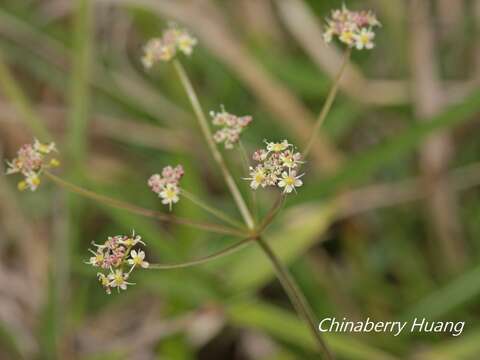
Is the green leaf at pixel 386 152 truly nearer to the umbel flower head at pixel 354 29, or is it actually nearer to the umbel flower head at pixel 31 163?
the umbel flower head at pixel 354 29

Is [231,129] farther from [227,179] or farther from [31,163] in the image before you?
[31,163]

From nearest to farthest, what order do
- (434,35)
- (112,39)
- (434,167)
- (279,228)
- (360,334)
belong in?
(360,334)
(279,228)
(434,167)
(434,35)
(112,39)

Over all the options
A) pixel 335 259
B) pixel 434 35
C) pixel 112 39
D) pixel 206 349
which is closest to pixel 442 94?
pixel 434 35

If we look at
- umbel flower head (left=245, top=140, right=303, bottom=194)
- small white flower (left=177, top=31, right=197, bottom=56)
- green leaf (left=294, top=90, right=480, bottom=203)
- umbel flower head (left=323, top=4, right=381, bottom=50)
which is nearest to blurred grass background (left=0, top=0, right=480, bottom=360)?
green leaf (left=294, top=90, right=480, bottom=203)

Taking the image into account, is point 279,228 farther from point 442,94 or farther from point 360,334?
point 442,94

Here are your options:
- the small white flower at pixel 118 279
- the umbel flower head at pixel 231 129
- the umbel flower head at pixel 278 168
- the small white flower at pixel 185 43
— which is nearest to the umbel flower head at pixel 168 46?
the small white flower at pixel 185 43

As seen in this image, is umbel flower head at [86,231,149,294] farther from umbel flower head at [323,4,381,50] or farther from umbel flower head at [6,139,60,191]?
umbel flower head at [323,4,381,50]
